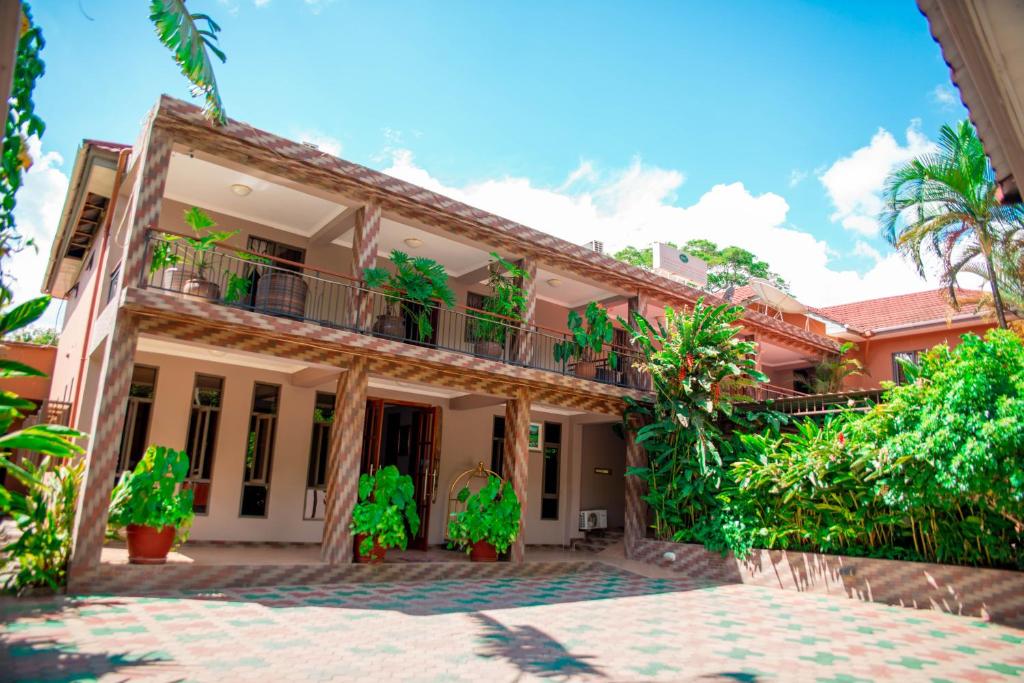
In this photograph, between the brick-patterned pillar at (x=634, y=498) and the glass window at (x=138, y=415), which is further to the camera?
the brick-patterned pillar at (x=634, y=498)

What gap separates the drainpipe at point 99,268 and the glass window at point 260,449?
251 centimetres

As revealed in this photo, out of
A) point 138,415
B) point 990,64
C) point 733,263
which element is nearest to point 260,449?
point 138,415

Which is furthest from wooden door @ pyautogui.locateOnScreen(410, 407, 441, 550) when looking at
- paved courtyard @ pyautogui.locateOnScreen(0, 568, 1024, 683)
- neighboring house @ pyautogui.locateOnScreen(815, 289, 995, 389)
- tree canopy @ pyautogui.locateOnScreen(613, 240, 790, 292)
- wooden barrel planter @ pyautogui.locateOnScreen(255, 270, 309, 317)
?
tree canopy @ pyautogui.locateOnScreen(613, 240, 790, 292)

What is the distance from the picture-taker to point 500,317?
1177cm

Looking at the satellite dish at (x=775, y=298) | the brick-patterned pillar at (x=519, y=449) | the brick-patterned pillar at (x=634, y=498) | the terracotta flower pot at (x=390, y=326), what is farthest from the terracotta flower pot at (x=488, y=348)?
the satellite dish at (x=775, y=298)

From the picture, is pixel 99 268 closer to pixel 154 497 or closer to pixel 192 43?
pixel 154 497

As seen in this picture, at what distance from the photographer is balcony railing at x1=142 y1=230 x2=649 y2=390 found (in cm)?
912

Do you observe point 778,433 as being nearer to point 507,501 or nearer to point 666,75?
point 507,501

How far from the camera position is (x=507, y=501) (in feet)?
36.2

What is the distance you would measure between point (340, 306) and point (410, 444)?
2.94 metres

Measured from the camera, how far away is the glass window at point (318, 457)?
11969 mm

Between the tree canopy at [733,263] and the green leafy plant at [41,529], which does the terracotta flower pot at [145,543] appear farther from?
the tree canopy at [733,263]

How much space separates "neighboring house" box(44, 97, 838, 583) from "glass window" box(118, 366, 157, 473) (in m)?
0.03

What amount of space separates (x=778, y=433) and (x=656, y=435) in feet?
6.61
